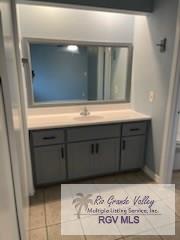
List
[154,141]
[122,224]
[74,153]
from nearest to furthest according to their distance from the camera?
1. [122,224]
2. [74,153]
3. [154,141]

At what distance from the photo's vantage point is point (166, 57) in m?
2.18

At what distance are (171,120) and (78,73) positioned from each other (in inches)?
52.4

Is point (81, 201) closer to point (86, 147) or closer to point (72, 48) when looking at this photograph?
point (86, 147)

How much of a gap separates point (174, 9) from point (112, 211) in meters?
2.21

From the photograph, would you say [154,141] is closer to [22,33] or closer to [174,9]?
[174,9]

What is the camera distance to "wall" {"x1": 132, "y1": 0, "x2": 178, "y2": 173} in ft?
6.99

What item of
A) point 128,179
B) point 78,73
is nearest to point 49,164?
point 128,179

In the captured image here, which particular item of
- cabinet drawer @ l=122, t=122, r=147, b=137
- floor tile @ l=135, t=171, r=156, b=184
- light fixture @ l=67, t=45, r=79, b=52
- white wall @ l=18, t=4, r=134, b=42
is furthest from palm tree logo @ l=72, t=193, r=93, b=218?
white wall @ l=18, t=4, r=134, b=42

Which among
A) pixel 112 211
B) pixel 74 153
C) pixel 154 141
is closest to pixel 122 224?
pixel 112 211

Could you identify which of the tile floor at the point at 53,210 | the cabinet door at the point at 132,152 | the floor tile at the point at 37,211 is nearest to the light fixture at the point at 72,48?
the cabinet door at the point at 132,152

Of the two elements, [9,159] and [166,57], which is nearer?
[9,159]

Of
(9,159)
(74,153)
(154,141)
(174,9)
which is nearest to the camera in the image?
(9,159)

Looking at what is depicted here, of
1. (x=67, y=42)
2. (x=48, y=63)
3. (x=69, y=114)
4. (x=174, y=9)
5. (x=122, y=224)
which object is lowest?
(x=122, y=224)

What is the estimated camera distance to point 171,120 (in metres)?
2.19
